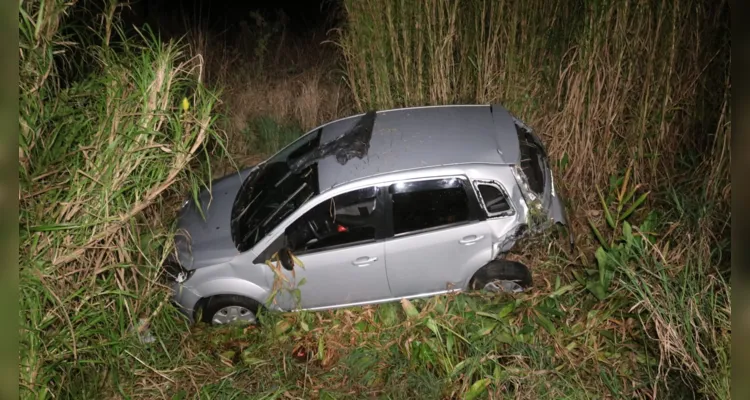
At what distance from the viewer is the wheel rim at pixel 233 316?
5535 mm

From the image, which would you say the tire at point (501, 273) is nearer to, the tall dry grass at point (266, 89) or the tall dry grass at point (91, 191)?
the tall dry grass at point (91, 191)

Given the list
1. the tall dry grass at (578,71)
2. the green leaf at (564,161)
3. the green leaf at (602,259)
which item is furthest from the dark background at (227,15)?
the green leaf at (602,259)

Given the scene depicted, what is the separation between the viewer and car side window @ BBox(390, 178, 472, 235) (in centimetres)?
534

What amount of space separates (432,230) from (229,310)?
6.03ft

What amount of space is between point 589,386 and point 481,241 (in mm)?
1370

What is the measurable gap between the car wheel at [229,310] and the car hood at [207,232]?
33 cm

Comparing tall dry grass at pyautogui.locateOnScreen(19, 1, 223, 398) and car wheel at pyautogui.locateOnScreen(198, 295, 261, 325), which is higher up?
tall dry grass at pyautogui.locateOnScreen(19, 1, 223, 398)

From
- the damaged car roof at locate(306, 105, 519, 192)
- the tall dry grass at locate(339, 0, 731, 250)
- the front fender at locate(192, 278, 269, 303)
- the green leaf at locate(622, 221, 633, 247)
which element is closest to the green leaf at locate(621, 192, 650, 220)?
the green leaf at locate(622, 221, 633, 247)

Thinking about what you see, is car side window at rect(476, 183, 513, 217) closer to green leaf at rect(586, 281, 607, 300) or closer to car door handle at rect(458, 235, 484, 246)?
car door handle at rect(458, 235, 484, 246)

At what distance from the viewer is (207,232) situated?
225 inches

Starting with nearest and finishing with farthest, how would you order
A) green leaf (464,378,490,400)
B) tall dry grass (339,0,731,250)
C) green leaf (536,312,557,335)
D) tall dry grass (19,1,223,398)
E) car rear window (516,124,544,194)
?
tall dry grass (19,1,223,398)
green leaf (464,378,490,400)
green leaf (536,312,557,335)
car rear window (516,124,544,194)
tall dry grass (339,0,731,250)

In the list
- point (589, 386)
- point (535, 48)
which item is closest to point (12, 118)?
point (589, 386)

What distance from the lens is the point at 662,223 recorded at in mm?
5535

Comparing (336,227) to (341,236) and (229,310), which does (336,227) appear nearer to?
(341,236)
